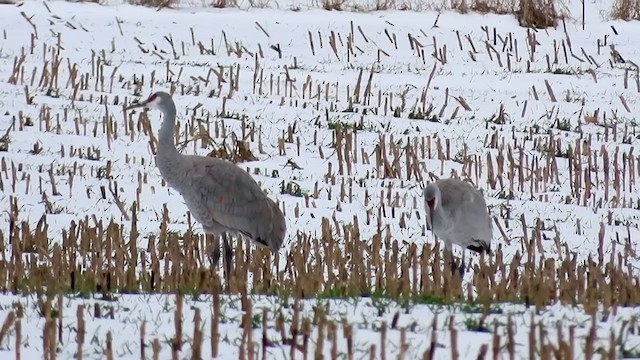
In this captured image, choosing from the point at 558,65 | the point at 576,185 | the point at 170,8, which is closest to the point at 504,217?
the point at 576,185

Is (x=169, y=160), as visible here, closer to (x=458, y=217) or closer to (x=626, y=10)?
(x=458, y=217)

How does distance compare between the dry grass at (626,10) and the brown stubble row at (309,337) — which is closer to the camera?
the brown stubble row at (309,337)

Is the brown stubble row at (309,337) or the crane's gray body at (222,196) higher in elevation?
the crane's gray body at (222,196)

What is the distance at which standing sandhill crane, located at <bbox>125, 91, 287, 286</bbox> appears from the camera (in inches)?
349

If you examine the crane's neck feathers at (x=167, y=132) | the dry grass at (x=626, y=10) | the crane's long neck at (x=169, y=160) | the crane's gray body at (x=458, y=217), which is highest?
the dry grass at (x=626, y=10)

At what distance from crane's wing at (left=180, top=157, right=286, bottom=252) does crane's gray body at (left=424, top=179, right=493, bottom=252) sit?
1.06m

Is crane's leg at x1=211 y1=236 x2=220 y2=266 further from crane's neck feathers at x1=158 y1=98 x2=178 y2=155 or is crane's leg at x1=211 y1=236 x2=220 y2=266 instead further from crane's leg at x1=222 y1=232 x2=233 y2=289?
crane's neck feathers at x1=158 y1=98 x2=178 y2=155

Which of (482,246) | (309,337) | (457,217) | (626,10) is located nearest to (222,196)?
(457,217)

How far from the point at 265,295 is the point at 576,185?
18.2ft

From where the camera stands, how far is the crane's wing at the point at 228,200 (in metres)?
8.87

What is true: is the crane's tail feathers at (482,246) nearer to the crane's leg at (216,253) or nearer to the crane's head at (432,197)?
the crane's head at (432,197)

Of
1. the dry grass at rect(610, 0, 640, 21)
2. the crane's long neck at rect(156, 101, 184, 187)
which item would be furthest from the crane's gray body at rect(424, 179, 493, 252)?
the dry grass at rect(610, 0, 640, 21)

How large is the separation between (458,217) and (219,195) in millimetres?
1653

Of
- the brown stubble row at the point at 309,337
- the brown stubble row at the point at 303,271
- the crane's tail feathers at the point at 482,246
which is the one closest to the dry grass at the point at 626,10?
the brown stubble row at the point at 303,271
